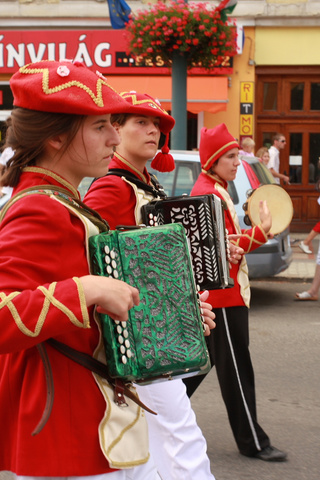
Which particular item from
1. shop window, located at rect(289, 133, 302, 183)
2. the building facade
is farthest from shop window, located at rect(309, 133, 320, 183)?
shop window, located at rect(289, 133, 302, 183)

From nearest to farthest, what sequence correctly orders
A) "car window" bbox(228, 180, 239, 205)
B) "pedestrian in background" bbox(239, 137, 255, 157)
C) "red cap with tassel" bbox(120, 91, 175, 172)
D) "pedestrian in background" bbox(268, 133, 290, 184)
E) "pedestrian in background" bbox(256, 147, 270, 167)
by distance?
"red cap with tassel" bbox(120, 91, 175, 172) → "car window" bbox(228, 180, 239, 205) → "pedestrian in background" bbox(239, 137, 255, 157) → "pedestrian in background" bbox(256, 147, 270, 167) → "pedestrian in background" bbox(268, 133, 290, 184)

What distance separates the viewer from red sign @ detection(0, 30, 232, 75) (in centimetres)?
1717

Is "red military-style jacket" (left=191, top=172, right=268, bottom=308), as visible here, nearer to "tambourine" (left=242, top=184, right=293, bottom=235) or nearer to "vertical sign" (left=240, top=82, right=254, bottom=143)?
"tambourine" (left=242, top=184, right=293, bottom=235)

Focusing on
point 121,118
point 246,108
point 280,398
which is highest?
point 121,118

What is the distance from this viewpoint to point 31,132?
2.07 meters

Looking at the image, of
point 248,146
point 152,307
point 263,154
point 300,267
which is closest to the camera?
point 152,307

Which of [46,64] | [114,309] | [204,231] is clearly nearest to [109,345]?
[114,309]

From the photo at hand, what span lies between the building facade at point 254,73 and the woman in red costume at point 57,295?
14.8m

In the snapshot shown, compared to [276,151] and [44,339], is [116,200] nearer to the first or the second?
[44,339]

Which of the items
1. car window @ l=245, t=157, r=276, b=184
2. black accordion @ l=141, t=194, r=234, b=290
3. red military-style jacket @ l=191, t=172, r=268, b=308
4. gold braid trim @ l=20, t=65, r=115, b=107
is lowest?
car window @ l=245, t=157, r=276, b=184

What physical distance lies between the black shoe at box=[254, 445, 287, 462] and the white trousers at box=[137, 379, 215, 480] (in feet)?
3.61

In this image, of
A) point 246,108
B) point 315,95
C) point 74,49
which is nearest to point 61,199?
point 246,108

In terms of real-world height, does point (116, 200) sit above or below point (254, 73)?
above

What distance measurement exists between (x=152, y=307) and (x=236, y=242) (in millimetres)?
2292
